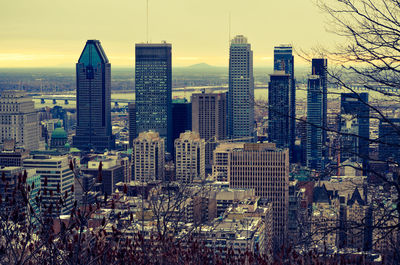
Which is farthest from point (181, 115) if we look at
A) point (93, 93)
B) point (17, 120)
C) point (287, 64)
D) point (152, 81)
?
point (17, 120)

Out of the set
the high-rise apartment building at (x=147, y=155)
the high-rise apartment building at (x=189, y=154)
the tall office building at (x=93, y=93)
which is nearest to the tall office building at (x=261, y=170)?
the high-rise apartment building at (x=189, y=154)

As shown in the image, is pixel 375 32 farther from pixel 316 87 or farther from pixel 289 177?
pixel 289 177

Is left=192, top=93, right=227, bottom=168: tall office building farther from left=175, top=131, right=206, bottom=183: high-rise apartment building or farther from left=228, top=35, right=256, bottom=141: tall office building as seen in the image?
left=175, top=131, right=206, bottom=183: high-rise apartment building

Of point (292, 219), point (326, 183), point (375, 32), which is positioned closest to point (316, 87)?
point (375, 32)

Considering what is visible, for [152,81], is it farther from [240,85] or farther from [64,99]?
[64,99]

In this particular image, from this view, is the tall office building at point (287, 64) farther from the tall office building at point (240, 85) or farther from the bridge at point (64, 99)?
the bridge at point (64, 99)

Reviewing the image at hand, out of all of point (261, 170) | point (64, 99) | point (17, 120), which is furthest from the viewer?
point (64, 99)
